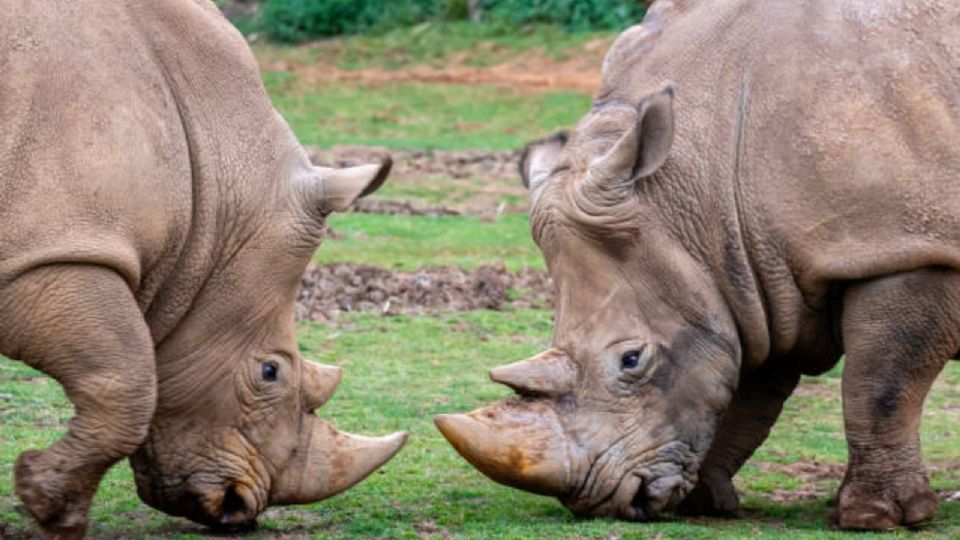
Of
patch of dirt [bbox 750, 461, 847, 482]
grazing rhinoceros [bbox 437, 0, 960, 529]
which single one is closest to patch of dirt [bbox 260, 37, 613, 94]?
patch of dirt [bbox 750, 461, 847, 482]

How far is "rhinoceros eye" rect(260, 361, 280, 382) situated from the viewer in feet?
→ 27.0

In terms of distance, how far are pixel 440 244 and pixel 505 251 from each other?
502mm

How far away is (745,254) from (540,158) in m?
1.01

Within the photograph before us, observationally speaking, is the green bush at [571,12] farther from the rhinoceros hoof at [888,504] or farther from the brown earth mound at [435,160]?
the rhinoceros hoof at [888,504]

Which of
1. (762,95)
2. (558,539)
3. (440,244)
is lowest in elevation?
(440,244)

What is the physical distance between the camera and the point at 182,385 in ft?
26.5

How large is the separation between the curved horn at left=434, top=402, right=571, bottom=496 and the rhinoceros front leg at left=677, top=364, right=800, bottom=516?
2.71 feet

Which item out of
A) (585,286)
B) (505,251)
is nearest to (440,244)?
(505,251)

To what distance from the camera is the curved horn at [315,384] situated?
8.43m

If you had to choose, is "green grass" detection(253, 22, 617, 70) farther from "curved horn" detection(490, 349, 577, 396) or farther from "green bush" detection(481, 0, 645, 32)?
"curved horn" detection(490, 349, 577, 396)

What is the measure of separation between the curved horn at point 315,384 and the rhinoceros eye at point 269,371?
6.4 inches

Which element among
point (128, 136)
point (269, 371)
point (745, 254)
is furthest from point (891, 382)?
point (128, 136)

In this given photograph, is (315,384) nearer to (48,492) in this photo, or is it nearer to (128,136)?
(48,492)

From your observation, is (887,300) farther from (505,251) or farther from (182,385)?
(505,251)
